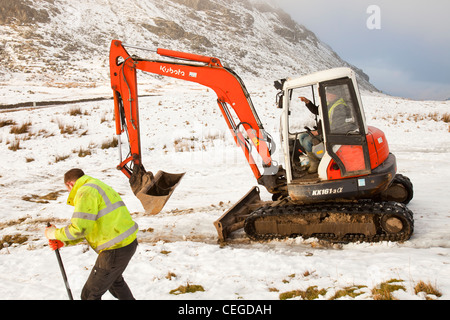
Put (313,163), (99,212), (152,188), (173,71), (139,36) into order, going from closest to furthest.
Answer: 1. (99,212)
2. (313,163)
3. (152,188)
4. (173,71)
5. (139,36)

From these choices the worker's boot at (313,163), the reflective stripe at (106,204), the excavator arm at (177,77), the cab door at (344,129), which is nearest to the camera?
the reflective stripe at (106,204)

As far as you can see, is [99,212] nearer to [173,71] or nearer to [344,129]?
[173,71]

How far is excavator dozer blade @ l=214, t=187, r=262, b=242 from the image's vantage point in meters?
6.88

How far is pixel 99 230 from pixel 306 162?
13.7 ft

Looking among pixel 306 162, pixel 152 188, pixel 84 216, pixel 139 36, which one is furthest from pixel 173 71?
pixel 139 36

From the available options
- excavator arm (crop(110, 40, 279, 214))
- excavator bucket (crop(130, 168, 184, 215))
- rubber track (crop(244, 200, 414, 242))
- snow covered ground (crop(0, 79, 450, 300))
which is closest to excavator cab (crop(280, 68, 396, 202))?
rubber track (crop(244, 200, 414, 242))

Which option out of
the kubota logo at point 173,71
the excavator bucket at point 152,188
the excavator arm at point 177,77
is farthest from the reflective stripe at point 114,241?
the kubota logo at point 173,71

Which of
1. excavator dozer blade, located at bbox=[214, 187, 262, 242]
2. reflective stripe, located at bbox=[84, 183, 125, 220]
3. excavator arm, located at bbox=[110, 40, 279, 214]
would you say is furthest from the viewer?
excavator arm, located at bbox=[110, 40, 279, 214]

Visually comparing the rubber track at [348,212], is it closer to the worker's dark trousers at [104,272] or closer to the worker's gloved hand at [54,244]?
the worker's dark trousers at [104,272]

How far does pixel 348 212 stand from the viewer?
6230 mm

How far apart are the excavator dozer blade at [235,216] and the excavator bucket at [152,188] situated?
45.3 inches

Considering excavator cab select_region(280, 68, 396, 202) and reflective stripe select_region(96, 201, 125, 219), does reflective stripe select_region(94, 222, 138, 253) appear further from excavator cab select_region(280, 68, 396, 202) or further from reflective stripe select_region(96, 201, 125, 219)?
excavator cab select_region(280, 68, 396, 202)

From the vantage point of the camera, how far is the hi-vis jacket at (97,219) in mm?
3928

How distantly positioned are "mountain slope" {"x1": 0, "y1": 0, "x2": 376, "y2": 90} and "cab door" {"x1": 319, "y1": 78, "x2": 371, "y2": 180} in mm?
36333
